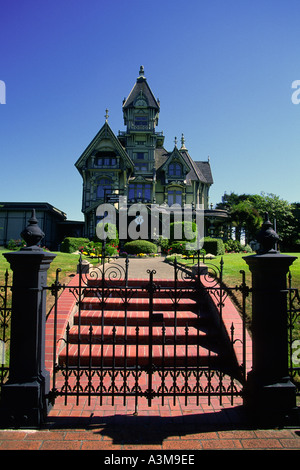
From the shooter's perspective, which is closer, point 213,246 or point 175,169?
point 213,246

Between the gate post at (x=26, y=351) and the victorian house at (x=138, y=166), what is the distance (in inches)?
1050

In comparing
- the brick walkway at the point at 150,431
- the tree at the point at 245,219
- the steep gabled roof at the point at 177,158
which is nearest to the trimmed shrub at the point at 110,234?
the steep gabled roof at the point at 177,158

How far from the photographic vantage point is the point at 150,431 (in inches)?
131

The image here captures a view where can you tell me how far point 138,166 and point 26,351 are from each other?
3226cm

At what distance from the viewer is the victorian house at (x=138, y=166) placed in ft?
103

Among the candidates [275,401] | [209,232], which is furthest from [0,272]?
[209,232]

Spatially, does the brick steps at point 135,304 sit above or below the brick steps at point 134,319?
above

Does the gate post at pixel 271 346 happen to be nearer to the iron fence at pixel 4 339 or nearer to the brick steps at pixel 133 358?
the brick steps at pixel 133 358

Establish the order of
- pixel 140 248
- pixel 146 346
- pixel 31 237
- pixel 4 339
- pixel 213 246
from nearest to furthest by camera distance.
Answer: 1. pixel 4 339
2. pixel 31 237
3. pixel 146 346
4. pixel 213 246
5. pixel 140 248

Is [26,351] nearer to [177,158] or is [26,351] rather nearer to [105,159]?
[105,159]

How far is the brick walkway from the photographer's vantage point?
10.1 ft

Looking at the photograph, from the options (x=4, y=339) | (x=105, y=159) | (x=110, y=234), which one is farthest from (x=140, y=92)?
(x=4, y=339)
